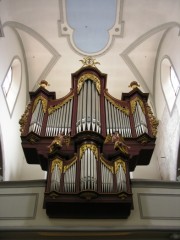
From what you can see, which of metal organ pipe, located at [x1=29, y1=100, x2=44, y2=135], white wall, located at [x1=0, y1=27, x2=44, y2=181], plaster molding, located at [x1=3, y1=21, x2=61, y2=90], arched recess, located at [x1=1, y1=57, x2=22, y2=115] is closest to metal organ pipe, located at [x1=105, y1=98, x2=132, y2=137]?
metal organ pipe, located at [x1=29, y1=100, x2=44, y2=135]

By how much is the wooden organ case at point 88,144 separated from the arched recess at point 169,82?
2.17 meters

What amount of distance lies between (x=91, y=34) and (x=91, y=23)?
41 centimetres

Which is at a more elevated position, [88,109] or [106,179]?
[88,109]

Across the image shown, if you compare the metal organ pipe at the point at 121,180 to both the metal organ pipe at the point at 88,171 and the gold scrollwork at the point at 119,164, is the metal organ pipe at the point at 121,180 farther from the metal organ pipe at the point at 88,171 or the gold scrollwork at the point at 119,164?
the metal organ pipe at the point at 88,171

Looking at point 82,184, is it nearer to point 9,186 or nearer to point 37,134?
point 9,186

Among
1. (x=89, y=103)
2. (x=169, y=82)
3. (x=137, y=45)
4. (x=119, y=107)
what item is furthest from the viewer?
(x=137, y=45)

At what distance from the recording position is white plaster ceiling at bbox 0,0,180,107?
32.1 feet

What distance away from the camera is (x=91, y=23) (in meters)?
10.6

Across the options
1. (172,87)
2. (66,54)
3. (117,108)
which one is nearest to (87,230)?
(117,108)

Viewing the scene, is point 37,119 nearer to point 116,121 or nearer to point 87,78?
point 116,121

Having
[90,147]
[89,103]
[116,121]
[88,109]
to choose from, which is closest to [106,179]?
[90,147]

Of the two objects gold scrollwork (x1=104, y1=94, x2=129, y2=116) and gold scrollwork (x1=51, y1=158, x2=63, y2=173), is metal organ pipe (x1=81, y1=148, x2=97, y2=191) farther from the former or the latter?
gold scrollwork (x1=104, y1=94, x2=129, y2=116)

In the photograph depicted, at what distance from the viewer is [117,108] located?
314 inches

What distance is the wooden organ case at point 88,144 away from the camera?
17.1ft
